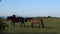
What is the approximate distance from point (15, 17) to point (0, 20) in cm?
1864

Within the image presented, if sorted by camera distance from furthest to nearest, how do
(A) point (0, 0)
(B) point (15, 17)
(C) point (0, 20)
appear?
(B) point (15, 17)
(A) point (0, 0)
(C) point (0, 20)

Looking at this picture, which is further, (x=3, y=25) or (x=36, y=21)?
(x=36, y=21)

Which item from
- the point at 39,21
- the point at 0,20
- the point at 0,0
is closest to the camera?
the point at 0,20

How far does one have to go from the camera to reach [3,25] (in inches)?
380

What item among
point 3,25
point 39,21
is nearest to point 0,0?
point 3,25

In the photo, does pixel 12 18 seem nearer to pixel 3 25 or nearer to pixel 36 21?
pixel 36 21

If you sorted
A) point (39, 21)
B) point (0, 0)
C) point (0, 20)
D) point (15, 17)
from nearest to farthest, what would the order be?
point (0, 20)
point (0, 0)
point (39, 21)
point (15, 17)

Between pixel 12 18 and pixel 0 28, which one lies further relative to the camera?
pixel 12 18

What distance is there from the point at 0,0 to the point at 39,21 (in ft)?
50.2

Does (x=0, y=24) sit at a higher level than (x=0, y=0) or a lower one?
lower

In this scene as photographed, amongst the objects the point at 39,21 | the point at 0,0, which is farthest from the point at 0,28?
the point at 39,21

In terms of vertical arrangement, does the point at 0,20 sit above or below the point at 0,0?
below

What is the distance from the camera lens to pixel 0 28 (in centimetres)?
967

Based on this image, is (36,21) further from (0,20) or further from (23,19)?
(0,20)
